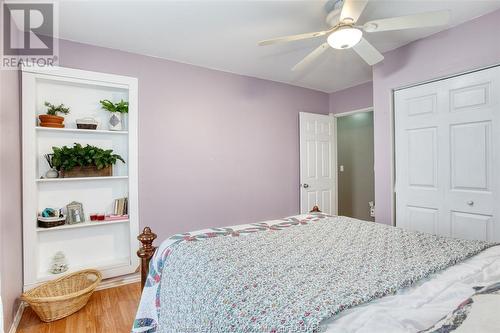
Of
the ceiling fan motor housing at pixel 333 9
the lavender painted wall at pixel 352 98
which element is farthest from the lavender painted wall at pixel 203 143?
A: the ceiling fan motor housing at pixel 333 9

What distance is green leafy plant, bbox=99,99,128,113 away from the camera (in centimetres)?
268

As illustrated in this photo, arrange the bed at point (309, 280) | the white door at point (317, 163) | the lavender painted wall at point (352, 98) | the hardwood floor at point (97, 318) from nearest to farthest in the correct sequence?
the bed at point (309, 280) → the hardwood floor at point (97, 318) → the lavender painted wall at point (352, 98) → the white door at point (317, 163)

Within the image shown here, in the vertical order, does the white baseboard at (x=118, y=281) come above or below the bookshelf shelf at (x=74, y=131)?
below

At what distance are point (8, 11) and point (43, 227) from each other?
5.69ft

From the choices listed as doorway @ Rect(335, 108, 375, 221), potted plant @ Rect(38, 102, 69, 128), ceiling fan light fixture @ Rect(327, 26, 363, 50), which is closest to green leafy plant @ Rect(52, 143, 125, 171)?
potted plant @ Rect(38, 102, 69, 128)

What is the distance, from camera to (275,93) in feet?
12.5

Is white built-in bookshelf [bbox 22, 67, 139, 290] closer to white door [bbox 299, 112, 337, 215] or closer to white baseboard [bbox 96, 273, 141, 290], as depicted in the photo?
white baseboard [bbox 96, 273, 141, 290]

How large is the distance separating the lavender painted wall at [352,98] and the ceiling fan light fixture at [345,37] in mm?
2227

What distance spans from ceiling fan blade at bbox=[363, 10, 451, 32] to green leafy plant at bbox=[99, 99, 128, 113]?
Answer: 229 centimetres

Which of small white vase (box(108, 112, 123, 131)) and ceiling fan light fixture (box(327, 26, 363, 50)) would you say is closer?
ceiling fan light fixture (box(327, 26, 363, 50))

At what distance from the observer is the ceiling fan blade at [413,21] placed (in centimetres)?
154

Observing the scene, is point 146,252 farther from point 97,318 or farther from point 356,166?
point 356,166

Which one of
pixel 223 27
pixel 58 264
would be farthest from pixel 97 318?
pixel 223 27

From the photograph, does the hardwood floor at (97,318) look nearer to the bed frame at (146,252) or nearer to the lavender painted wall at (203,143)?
the lavender painted wall at (203,143)
